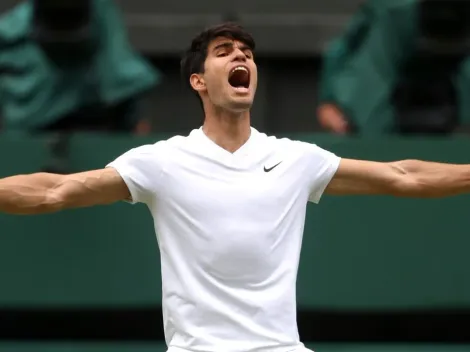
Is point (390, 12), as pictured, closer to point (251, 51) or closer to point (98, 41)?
point (98, 41)

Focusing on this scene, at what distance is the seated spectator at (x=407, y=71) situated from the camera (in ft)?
23.6

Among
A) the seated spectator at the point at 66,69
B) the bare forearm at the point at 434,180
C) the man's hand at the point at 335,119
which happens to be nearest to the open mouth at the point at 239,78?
the bare forearm at the point at 434,180

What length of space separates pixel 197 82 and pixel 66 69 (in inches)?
102

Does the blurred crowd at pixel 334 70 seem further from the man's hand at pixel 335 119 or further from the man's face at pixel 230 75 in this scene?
the man's face at pixel 230 75

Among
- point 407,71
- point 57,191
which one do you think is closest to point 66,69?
point 407,71

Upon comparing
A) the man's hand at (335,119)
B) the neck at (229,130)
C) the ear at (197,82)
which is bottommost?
the man's hand at (335,119)

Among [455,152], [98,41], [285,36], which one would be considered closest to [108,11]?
[98,41]

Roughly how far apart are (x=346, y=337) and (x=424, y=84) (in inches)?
54.3

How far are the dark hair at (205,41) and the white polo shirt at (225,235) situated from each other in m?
0.28

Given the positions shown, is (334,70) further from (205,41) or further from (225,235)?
(225,235)

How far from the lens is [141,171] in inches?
186

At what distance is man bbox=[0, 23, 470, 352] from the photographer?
4.60 metres

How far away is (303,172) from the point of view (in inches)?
190

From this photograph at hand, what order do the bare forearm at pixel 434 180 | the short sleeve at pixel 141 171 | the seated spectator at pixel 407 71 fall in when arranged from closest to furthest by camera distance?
1. the short sleeve at pixel 141 171
2. the bare forearm at pixel 434 180
3. the seated spectator at pixel 407 71
